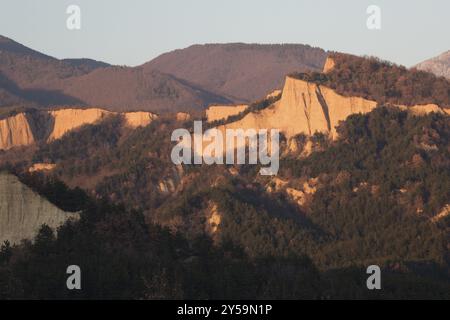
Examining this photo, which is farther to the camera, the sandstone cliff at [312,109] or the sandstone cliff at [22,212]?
the sandstone cliff at [312,109]

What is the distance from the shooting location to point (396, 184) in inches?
6339

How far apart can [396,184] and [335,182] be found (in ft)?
30.5

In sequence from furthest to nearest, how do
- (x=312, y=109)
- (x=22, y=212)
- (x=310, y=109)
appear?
(x=310, y=109) → (x=312, y=109) → (x=22, y=212)

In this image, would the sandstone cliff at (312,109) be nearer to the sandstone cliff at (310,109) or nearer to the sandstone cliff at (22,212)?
the sandstone cliff at (310,109)

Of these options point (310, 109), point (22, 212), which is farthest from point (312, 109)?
point (22, 212)

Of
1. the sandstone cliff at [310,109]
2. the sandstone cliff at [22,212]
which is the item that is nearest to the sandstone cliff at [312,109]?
the sandstone cliff at [310,109]

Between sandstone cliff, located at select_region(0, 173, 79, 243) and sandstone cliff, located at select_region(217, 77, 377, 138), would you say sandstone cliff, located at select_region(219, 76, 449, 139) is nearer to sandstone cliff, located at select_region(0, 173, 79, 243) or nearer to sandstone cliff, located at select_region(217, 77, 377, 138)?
sandstone cliff, located at select_region(217, 77, 377, 138)

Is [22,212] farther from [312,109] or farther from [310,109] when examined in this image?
[310,109]

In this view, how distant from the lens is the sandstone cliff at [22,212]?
323ft

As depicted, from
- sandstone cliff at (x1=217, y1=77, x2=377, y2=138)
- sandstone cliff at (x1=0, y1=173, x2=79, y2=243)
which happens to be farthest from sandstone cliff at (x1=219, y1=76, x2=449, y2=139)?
sandstone cliff at (x1=0, y1=173, x2=79, y2=243)

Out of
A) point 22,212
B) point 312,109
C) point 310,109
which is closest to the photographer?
point 22,212

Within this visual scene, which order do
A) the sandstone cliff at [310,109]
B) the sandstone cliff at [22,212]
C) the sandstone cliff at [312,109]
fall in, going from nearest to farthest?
the sandstone cliff at [22,212], the sandstone cliff at [312,109], the sandstone cliff at [310,109]

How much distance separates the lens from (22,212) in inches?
3888

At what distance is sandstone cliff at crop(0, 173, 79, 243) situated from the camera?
9838 centimetres
